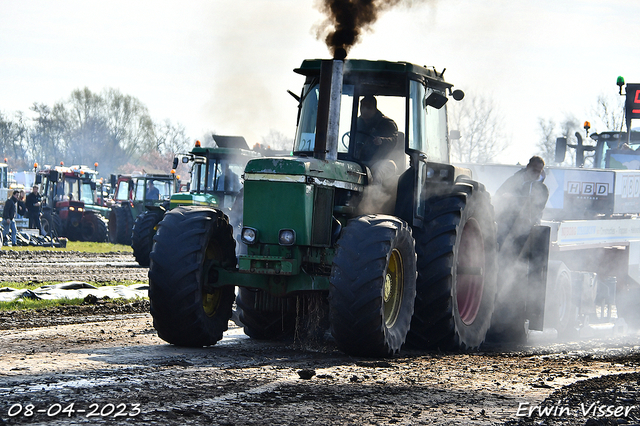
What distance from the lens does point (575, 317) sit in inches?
466

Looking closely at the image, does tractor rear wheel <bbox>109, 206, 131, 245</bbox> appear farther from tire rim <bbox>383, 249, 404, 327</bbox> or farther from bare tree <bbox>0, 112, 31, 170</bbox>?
bare tree <bbox>0, 112, 31, 170</bbox>

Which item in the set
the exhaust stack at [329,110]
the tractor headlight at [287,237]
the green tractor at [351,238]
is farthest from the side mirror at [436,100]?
the tractor headlight at [287,237]

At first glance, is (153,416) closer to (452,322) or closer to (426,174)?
(452,322)

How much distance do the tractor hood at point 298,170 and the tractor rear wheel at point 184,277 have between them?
65cm

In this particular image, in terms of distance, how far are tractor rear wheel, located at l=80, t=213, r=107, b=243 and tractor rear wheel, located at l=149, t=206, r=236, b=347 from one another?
2395 centimetres

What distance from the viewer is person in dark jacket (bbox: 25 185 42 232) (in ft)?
93.6

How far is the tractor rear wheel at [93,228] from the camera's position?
30.8 metres

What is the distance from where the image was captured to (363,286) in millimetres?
6926

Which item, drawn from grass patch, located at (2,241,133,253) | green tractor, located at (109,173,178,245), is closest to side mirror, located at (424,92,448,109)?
green tractor, located at (109,173,178,245)

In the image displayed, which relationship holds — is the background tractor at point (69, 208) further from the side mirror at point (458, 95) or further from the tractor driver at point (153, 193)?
the side mirror at point (458, 95)

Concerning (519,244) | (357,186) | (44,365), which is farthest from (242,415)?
(519,244)

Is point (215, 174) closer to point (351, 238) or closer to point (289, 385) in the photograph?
point (351, 238)

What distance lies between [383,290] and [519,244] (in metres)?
3.95

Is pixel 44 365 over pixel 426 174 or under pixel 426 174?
under
